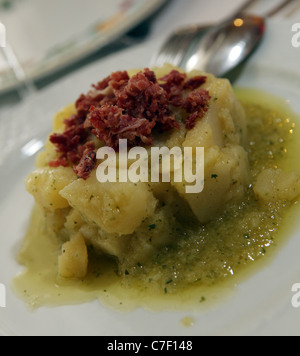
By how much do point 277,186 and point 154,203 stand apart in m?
0.73

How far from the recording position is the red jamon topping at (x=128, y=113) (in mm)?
2320

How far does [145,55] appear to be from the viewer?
400 cm

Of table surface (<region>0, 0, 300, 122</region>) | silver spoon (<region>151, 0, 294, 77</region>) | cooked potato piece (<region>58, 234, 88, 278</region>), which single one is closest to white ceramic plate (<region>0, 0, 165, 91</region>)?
table surface (<region>0, 0, 300, 122</region>)

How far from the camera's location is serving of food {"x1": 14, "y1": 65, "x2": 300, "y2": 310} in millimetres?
2166

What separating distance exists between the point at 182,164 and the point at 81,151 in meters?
0.66

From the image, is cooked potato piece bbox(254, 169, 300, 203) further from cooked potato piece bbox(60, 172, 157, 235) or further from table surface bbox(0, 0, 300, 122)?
table surface bbox(0, 0, 300, 122)

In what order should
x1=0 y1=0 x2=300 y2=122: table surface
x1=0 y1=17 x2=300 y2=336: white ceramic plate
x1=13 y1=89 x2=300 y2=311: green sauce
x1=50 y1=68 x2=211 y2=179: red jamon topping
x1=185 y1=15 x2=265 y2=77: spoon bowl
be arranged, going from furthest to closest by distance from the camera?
x1=0 y1=0 x2=300 y2=122: table surface
x1=185 y1=15 x2=265 y2=77: spoon bowl
x1=50 y1=68 x2=211 y2=179: red jamon topping
x1=13 y1=89 x2=300 y2=311: green sauce
x1=0 y1=17 x2=300 y2=336: white ceramic plate

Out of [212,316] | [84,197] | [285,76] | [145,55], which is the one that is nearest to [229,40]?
[285,76]

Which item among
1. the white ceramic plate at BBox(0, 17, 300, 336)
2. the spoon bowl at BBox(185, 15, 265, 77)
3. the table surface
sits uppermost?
the table surface

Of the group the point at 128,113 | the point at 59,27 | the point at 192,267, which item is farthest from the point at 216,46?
the point at 59,27

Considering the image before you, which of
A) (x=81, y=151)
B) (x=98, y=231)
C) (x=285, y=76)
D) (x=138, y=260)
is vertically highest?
(x=285, y=76)

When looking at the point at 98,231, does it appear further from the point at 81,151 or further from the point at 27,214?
the point at 27,214

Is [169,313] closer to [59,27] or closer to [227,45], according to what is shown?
[227,45]

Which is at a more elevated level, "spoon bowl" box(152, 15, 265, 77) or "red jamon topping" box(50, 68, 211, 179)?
"spoon bowl" box(152, 15, 265, 77)
